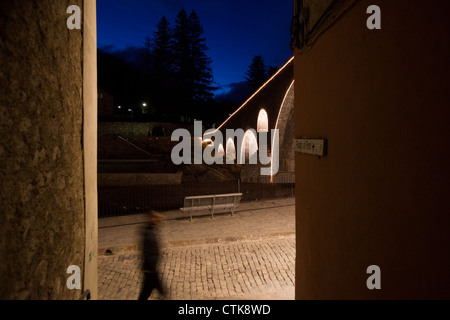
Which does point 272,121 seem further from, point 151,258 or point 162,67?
point 162,67

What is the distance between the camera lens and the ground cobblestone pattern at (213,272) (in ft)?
15.2

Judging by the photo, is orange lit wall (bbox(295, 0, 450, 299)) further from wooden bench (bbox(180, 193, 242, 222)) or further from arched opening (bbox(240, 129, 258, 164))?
arched opening (bbox(240, 129, 258, 164))

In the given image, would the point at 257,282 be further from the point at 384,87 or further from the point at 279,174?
the point at 279,174

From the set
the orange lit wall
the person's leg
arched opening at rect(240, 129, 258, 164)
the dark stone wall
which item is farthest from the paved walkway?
arched opening at rect(240, 129, 258, 164)

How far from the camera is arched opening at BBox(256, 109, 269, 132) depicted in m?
13.3

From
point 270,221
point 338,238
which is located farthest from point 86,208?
point 270,221

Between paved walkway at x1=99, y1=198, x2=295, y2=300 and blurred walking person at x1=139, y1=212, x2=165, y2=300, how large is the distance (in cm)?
14

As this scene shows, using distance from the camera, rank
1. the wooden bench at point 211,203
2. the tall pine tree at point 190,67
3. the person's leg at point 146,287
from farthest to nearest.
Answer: the tall pine tree at point 190,67 < the wooden bench at point 211,203 < the person's leg at point 146,287

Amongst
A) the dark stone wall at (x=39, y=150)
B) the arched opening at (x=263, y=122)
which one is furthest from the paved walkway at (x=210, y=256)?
the arched opening at (x=263, y=122)

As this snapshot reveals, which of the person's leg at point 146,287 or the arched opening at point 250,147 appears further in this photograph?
the arched opening at point 250,147

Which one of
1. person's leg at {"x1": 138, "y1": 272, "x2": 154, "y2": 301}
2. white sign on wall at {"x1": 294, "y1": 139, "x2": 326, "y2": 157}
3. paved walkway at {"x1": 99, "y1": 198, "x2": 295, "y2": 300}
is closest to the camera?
white sign on wall at {"x1": 294, "y1": 139, "x2": 326, "y2": 157}

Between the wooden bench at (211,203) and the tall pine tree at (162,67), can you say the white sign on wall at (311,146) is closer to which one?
the wooden bench at (211,203)

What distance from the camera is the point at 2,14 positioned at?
58.8 inches
